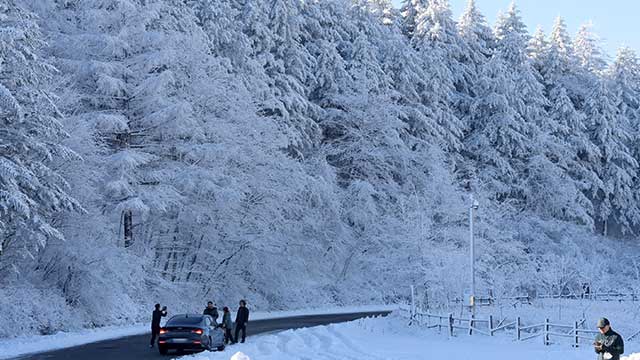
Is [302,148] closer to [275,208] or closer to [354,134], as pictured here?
[354,134]

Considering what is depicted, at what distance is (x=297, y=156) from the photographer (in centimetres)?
6031

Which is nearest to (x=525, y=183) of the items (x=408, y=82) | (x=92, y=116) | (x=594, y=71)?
(x=408, y=82)

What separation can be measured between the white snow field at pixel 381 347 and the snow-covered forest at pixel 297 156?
8.71m

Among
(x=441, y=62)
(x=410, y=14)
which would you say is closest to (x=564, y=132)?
(x=441, y=62)

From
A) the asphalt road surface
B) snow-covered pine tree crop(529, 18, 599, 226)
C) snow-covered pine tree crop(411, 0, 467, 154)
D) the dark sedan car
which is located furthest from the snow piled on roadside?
snow-covered pine tree crop(529, 18, 599, 226)

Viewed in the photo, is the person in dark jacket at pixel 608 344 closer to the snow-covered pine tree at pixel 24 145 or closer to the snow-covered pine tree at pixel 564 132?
the snow-covered pine tree at pixel 24 145

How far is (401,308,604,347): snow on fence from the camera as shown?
3014 cm

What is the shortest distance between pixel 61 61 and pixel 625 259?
53.4m

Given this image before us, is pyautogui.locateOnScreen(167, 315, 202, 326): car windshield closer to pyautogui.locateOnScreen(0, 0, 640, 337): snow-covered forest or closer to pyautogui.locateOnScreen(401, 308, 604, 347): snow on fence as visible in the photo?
pyautogui.locateOnScreen(0, 0, 640, 337): snow-covered forest

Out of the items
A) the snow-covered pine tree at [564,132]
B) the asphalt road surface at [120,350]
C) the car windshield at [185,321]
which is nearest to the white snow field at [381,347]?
the car windshield at [185,321]

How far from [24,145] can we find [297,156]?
105 ft

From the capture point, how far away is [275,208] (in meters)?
48.9

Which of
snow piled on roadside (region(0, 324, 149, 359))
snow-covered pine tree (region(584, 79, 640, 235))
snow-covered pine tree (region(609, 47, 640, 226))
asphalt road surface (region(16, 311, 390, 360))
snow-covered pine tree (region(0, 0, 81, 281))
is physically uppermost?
snow-covered pine tree (region(609, 47, 640, 226))

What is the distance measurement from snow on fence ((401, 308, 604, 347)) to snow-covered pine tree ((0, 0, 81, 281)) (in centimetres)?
1527
